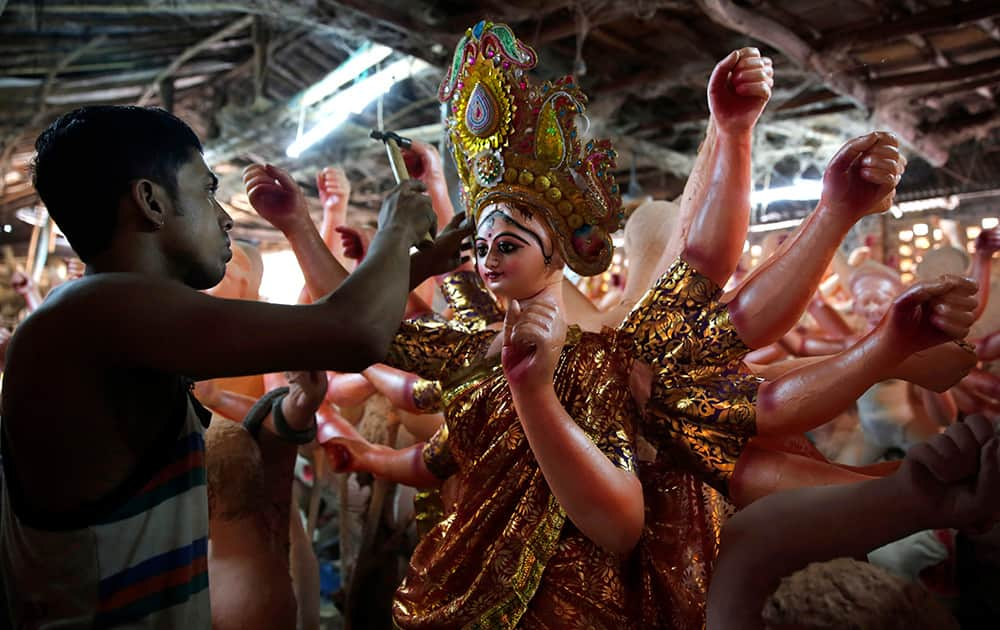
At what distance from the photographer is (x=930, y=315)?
1398 mm

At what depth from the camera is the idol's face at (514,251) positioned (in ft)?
5.93

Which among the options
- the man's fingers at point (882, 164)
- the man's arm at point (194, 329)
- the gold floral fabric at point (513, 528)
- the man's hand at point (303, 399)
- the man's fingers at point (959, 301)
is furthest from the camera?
the man's hand at point (303, 399)

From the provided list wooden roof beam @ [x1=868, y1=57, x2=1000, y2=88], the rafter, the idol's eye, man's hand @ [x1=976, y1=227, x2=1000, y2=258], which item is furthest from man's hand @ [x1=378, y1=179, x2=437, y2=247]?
wooden roof beam @ [x1=868, y1=57, x2=1000, y2=88]

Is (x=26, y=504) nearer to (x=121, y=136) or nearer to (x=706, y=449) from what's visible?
(x=121, y=136)

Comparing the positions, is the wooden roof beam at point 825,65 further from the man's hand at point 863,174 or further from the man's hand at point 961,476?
the man's hand at point 961,476

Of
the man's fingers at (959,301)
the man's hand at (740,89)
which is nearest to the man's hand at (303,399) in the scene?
the man's hand at (740,89)

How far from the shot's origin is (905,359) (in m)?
1.55

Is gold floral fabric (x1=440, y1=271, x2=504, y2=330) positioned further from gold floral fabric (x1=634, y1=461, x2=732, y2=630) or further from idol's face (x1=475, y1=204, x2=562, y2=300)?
gold floral fabric (x1=634, y1=461, x2=732, y2=630)

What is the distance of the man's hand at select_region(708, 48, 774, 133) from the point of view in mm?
1651

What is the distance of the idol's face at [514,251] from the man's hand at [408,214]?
34cm

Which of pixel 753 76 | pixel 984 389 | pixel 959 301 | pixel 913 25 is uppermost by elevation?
pixel 913 25

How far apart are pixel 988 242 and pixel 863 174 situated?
38.4 inches

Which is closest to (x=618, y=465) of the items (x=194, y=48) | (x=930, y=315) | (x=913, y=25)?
(x=930, y=315)

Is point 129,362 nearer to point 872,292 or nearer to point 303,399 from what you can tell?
point 303,399
